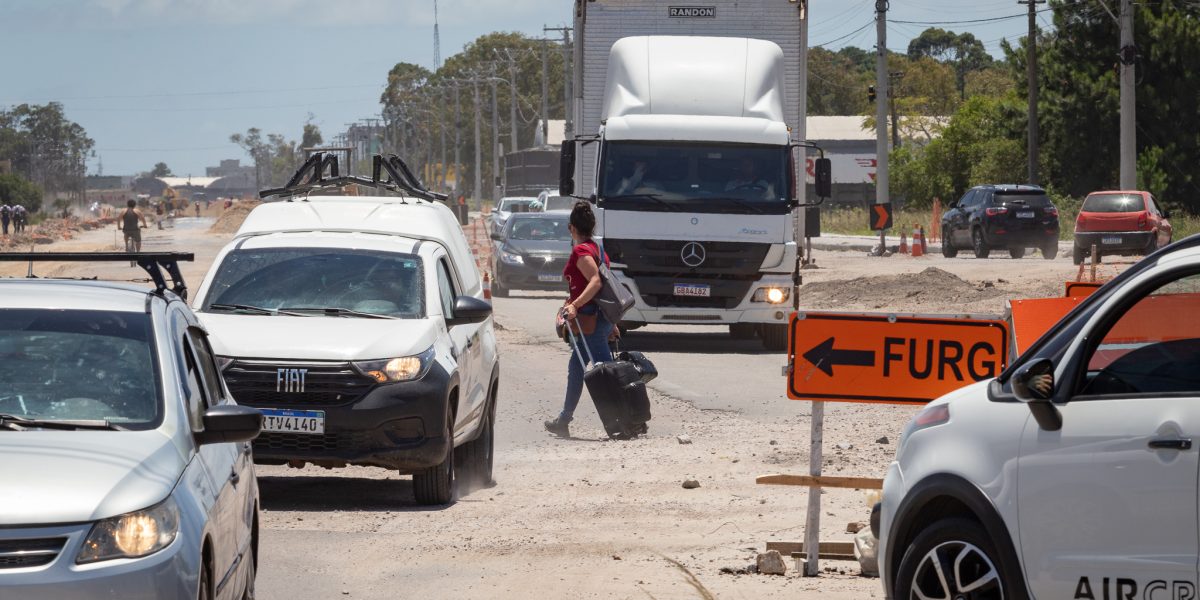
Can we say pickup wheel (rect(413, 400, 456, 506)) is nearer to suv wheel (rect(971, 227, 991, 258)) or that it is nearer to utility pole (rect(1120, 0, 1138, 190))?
utility pole (rect(1120, 0, 1138, 190))

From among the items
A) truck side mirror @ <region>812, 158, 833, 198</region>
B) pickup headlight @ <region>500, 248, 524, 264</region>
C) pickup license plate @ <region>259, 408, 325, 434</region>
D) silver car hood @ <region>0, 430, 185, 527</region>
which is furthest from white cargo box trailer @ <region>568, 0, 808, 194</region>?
silver car hood @ <region>0, 430, 185, 527</region>

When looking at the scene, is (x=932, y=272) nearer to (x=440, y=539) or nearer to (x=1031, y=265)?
(x=1031, y=265)

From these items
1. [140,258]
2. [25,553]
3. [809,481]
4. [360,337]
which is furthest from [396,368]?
[25,553]

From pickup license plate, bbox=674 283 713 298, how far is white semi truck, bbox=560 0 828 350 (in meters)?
0.01

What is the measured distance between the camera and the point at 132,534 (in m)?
4.96

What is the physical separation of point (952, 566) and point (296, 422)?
193 inches

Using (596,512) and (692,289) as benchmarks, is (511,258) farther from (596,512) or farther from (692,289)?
(596,512)

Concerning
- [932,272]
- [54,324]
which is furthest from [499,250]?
[54,324]

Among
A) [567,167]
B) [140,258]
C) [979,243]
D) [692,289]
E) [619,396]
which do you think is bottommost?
[619,396]

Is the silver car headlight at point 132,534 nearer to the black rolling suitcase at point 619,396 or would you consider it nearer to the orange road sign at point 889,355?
the orange road sign at point 889,355

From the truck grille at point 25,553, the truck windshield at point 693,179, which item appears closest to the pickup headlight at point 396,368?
the truck grille at point 25,553

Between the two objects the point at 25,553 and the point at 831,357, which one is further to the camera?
the point at 831,357

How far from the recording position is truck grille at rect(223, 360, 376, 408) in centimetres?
976

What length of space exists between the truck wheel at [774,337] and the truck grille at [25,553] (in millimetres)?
16822
